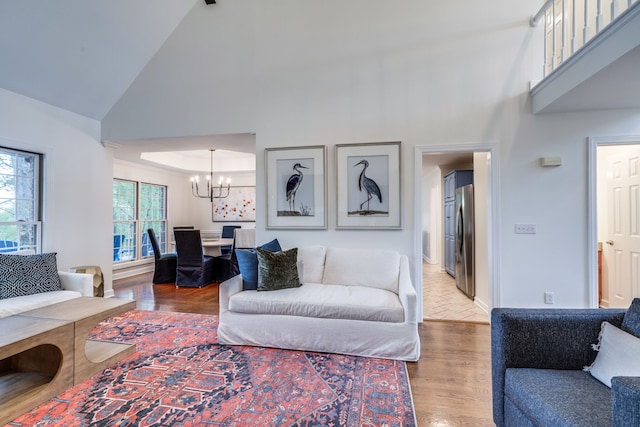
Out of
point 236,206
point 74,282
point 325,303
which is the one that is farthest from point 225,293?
point 236,206

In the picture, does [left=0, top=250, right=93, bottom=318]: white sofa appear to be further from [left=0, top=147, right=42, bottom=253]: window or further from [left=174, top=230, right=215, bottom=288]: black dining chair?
[left=174, top=230, right=215, bottom=288]: black dining chair

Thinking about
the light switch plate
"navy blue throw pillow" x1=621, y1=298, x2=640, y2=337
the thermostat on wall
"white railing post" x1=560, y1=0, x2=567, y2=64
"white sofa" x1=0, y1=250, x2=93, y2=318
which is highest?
"white railing post" x1=560, y1=0, x2=567, y2=64

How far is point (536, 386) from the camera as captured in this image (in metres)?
1.32

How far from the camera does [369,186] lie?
347 centimetres

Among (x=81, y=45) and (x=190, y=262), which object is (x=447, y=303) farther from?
(x=81, y=45)

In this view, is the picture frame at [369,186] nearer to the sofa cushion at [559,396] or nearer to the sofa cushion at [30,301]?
the sofa cushion at [559,396]

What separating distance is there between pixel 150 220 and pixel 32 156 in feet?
9.89

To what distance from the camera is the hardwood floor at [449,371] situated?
1.81 meters

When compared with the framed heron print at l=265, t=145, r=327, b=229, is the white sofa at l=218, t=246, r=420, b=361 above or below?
below

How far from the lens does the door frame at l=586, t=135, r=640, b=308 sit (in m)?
3.08

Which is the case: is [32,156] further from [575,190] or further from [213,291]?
[575,190]

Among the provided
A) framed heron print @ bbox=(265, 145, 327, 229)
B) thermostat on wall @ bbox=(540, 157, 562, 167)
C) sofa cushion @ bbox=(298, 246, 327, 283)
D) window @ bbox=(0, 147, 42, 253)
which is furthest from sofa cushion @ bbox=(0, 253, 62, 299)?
thermostat on wall @ bbox=(540, 157, 562, 167)

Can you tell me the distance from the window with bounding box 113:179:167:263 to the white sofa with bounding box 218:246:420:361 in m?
4.19

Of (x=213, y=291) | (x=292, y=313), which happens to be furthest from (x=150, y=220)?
(x=292, y=313)
